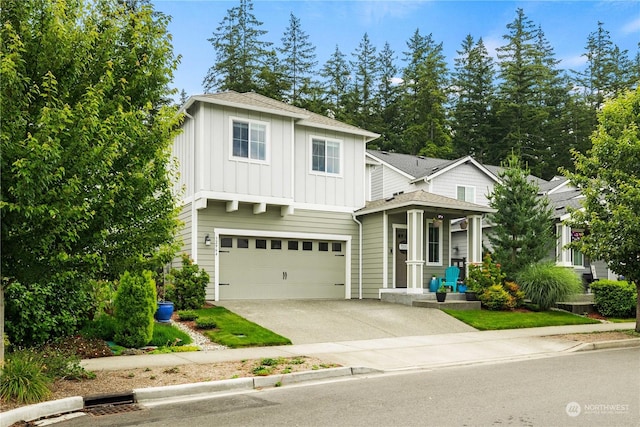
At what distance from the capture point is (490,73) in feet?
164

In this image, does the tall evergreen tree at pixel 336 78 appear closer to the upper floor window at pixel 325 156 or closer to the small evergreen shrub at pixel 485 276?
the upper floor window at pixel 325 156

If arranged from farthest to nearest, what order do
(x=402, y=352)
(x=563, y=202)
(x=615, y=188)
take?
(x=563, y=202) < (x=615, y=188) < (x=402, y=352)

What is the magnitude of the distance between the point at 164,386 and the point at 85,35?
4.65 m

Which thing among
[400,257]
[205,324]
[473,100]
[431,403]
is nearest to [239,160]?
[205,324]

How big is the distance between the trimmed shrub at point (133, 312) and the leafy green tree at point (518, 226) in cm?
1206

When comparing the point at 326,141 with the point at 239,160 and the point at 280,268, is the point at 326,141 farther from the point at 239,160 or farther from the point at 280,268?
the point at 280,268

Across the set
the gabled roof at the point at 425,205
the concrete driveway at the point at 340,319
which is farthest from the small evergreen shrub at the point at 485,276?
the concrete driveway at the point at 340,319

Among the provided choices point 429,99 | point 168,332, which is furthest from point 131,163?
point 429,99

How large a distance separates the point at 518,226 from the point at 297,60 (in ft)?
101

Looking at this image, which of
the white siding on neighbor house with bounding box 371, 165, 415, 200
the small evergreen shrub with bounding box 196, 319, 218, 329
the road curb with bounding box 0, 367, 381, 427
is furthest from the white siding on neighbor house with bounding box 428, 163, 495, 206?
the road curb with bounding box 0, 367, 381, 427

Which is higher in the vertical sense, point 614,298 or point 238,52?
point 238,52

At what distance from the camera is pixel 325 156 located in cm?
1977

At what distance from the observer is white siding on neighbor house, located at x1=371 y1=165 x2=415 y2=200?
30.2 meters

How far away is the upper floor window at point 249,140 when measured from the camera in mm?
17719
